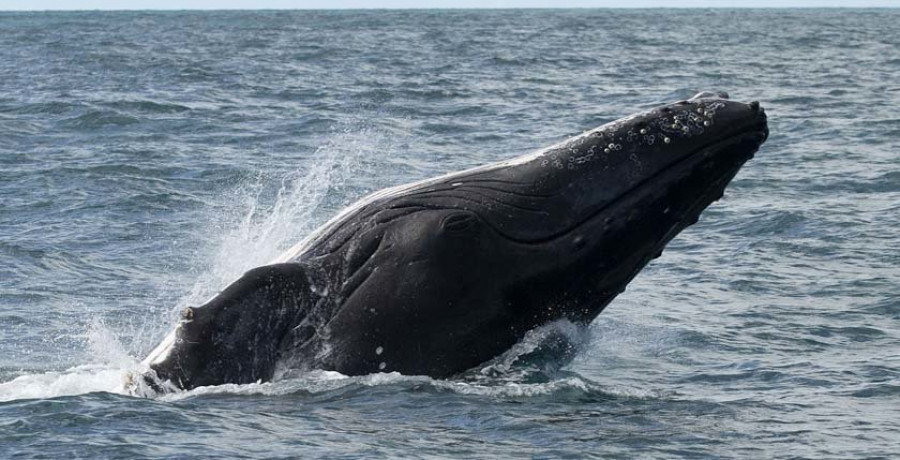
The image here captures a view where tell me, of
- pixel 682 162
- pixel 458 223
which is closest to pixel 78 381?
pixel 458 223

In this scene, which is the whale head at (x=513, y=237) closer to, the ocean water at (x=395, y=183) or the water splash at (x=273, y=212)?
the ocean water at (x=395, y=183)

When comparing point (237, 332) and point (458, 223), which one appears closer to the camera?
point (237, 332)

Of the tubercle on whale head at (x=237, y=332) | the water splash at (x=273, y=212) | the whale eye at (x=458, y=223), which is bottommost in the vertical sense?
the water splash at (x=273, y=212)

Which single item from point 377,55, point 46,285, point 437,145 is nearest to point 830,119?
point 437,145

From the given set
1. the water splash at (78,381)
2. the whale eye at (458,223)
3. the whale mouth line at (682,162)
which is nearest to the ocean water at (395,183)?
the water splash at (78,381)

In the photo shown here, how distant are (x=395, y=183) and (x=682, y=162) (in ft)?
44.6

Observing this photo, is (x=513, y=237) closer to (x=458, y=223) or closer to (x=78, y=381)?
(x=458, y=223)

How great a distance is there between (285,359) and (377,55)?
58.4m

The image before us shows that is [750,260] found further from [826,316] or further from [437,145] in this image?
[437,145]

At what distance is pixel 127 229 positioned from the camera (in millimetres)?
19453

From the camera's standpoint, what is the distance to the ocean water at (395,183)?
9383 mm

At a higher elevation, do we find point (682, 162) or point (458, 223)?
point (682, 162)

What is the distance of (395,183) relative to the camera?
23.2 m

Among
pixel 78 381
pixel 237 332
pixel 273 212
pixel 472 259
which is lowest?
pixel 273 212
